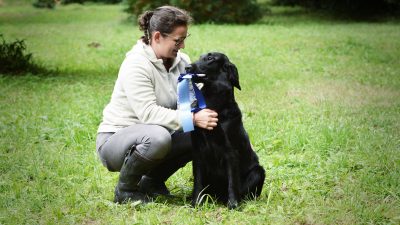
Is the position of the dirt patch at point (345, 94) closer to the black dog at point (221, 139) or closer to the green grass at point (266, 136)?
the green grass at point (266, 136)

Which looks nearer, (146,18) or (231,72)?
(231,72)

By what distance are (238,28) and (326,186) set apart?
14619 mm

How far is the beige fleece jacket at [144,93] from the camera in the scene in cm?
429

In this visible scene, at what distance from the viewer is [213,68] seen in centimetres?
412

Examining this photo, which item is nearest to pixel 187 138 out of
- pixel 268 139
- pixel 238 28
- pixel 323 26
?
pixel 268 139

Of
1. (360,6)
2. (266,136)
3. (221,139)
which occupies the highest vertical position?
(221,139)

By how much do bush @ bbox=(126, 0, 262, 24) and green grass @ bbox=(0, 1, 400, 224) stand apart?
589 cm

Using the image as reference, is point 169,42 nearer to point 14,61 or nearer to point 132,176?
point 132,176

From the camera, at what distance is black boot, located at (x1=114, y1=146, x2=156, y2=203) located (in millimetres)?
4322

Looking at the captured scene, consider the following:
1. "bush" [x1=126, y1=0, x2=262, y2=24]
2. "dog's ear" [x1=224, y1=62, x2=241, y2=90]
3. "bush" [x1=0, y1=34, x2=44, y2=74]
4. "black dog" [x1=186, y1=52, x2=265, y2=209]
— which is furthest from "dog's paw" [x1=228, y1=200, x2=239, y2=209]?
"bush" [x1=126, y1=0, x2=262, y2=24]

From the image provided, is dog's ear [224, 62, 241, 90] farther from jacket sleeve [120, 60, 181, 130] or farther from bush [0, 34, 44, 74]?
bush [0, 34, 44, 74]

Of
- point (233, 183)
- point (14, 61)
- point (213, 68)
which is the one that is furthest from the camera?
point (14, 61)

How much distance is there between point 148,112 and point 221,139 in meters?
0.58

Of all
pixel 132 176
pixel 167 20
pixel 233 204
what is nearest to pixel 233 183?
pixel 233 204
